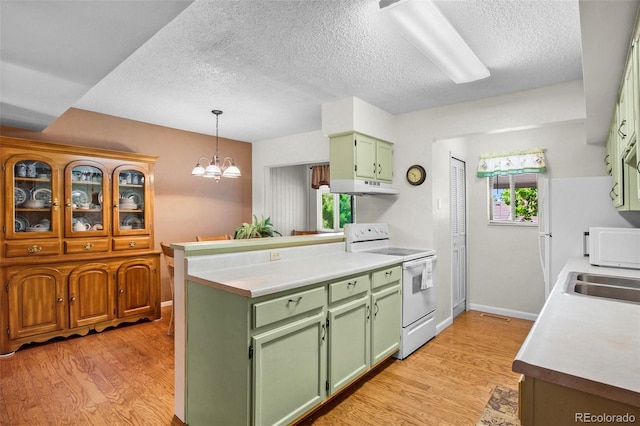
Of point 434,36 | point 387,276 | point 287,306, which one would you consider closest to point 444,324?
point 387,276

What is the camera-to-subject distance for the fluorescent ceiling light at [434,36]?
169 centimetres

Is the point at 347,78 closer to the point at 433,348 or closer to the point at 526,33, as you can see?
the point at 526,33

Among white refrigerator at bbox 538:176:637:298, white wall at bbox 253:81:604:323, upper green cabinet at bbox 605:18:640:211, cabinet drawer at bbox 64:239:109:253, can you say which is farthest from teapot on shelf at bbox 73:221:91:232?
white refrigerator at bbox 538:176:637:298

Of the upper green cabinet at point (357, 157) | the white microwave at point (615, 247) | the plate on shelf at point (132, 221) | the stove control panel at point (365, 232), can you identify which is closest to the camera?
the white microwave at point (615, 247)

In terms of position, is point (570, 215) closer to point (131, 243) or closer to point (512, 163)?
point (512, 163)

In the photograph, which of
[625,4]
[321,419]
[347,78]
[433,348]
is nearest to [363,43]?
[347,78]

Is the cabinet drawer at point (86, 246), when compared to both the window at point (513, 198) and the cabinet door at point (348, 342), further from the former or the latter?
the window at point (513, 198)

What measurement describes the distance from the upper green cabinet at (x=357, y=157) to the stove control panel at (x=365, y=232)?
0.50 metres

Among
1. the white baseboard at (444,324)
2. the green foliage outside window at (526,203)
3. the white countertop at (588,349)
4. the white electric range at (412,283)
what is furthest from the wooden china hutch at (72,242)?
the green foliage outside window at (526,203)

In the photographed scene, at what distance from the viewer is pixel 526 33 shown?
6.89ft

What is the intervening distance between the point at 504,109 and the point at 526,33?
3.86ft

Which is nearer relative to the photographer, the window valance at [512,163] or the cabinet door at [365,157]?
the cabinet door at [365,157]

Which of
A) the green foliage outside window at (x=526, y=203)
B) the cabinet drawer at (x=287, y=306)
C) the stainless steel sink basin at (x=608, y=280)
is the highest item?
the green foliage outside window at (x=526, y=203)

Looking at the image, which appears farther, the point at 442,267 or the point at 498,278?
the point at 498,278
